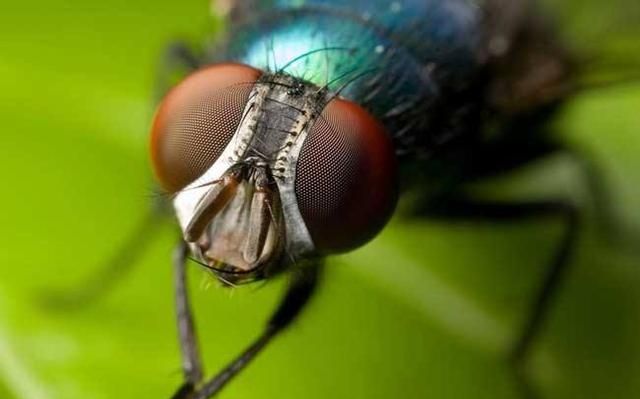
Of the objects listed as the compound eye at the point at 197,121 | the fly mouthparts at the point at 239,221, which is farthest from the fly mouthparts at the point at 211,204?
the compound eye at the point at 197,121

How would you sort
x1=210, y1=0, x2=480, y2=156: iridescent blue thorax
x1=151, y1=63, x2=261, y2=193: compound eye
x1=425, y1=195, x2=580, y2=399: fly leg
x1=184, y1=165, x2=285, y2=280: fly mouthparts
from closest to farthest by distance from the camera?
1. x1=184, y1=165, x2=285, y2=280: fly mouthparts
2. x1=151, y1=63, x2=261, y2=193: compound eye
3. x1=210, y1=0, x2=480, y2=156: iridescent blue thorax
4. x1=425, y1=195, x2=580, y2=399: fly leg

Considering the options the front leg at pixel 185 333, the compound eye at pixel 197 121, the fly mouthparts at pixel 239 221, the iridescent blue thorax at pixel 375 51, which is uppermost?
the iridescent blue thorax at pixel 375 51

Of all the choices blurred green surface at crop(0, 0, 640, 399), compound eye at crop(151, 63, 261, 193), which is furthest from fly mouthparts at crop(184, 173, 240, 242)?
blurred green surface at crop(0, 0, 640, 399)

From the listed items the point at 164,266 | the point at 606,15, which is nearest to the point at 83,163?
the point at 164,266

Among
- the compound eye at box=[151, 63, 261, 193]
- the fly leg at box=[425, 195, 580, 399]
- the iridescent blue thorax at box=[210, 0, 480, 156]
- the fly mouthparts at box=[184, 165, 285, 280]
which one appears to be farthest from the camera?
the fly leg at box=[425, 195, 580, 399]

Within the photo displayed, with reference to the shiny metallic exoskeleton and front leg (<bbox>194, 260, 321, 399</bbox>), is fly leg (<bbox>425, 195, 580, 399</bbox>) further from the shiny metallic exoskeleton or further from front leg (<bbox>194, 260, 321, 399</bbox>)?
front leg (<bbox>194, 260, 321, 399</bbox>)

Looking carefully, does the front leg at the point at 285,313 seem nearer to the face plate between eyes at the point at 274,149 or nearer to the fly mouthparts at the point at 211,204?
the face plate between eyes at the point at 274,149

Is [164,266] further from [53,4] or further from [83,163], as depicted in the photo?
[53,4]
